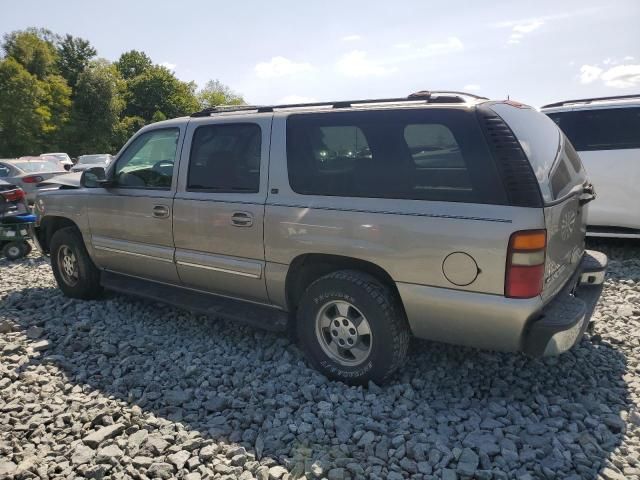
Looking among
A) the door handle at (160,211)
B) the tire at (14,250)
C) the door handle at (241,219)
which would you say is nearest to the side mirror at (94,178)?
Answer: the door handle at (160,211)

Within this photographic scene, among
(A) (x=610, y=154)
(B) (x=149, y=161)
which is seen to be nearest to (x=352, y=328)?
(B) (x=149, y=161)

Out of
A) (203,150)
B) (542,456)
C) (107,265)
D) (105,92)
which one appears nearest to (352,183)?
(203,150)

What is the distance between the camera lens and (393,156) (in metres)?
3.11

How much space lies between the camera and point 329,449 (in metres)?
2.75

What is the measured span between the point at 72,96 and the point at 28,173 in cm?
4324

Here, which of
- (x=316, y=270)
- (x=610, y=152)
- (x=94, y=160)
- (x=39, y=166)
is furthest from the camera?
(x=94, y=160)

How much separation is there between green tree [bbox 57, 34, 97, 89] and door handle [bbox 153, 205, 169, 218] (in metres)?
59.6

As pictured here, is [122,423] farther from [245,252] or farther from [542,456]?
[542,456]

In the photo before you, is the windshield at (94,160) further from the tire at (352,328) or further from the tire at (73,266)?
→ the tire at (352,328)

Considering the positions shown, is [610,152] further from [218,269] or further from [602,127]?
[218,269]

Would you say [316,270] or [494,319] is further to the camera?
[316,270]

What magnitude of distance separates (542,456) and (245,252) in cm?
233

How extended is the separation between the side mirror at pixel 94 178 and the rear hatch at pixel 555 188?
358cm

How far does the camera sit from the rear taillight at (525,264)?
263 cm
